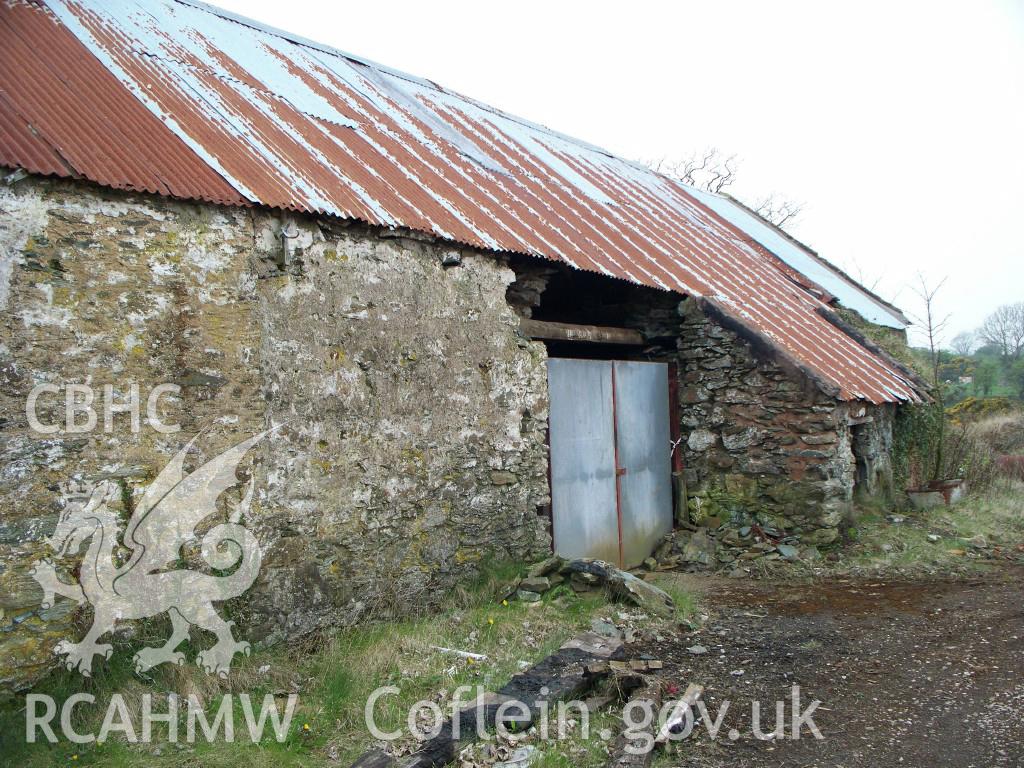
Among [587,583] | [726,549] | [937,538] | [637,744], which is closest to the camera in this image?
[637,744]

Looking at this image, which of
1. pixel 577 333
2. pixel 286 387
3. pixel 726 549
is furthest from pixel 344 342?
pixel 726 549

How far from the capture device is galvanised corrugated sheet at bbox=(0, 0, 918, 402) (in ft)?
16.0

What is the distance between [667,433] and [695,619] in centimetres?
323

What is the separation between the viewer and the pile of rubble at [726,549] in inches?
324

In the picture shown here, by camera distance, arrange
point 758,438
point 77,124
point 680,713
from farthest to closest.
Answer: point 758,438 → point 77,124 → point 680,713

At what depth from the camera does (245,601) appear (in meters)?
4.72

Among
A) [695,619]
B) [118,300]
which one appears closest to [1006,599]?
[695,619]

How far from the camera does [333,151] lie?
6641mm

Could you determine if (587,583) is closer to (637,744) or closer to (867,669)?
(867,669)

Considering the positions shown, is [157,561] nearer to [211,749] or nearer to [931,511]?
[211,749]

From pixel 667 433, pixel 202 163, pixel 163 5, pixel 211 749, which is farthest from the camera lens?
pixel 667 433

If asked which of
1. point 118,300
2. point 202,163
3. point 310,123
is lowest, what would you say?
point 118,300

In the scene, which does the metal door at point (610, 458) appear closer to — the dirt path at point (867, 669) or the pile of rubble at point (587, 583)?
the pile of rubble at point (587, 583)

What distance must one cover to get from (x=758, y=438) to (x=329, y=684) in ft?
19.2
